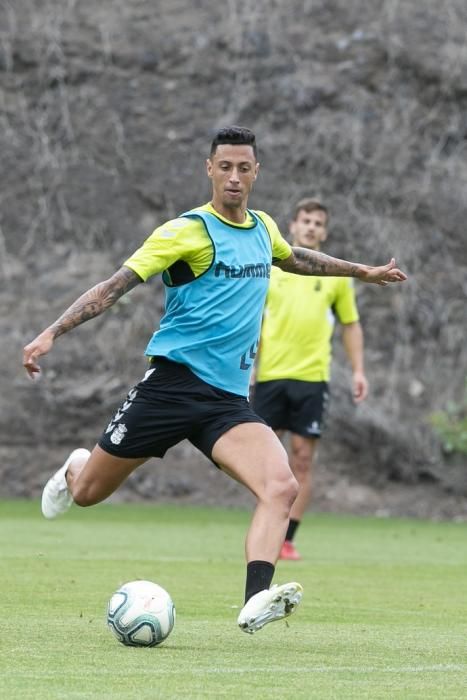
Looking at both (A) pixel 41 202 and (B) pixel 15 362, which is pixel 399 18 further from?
(B) pixel 15 362

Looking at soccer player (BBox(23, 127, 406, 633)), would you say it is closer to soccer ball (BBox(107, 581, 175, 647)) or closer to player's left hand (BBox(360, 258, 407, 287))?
soccer ball (BBox(107, 581, 175, 647))

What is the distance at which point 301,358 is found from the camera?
12.2m

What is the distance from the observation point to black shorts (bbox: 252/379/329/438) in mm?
12047

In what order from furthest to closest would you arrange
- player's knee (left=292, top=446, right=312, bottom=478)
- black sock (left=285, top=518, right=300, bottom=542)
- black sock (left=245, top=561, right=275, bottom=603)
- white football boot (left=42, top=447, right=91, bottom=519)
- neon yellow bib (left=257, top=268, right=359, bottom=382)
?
1. neon yellow bib (left=257, top=268, right=359, bottom=382)
2. player's knee (left=292, top=446, right=312, bottom=478)
3. black sock (left=285, top=518, right=300, bottom=542)
4. white football boot (left=42, top=447, right=91, bottom=519)
5. black sock (left=245, top=561, right=275, bottom=603)

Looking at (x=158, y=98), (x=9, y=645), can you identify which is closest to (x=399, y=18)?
(x=158, y=98)

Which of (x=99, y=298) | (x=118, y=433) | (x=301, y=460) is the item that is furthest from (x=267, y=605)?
(x=301, y=460)

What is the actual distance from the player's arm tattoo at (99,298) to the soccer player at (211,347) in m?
0.01

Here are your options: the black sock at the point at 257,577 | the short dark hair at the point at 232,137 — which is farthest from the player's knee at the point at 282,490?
the short dark hair at the point at 232,137

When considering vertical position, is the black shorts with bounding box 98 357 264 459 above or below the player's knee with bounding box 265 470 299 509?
above

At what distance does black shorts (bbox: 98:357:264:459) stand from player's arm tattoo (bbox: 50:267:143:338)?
0.57 m

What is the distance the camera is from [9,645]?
6.04 meters

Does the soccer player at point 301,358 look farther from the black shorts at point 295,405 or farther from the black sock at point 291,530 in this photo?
the black sock at point 291,530

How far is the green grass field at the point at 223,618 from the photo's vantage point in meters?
5.19

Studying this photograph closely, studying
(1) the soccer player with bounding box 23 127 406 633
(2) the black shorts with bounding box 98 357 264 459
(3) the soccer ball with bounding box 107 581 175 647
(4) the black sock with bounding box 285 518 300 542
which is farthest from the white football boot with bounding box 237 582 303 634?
(4) the black sock with bounding box 285 518 300 542
